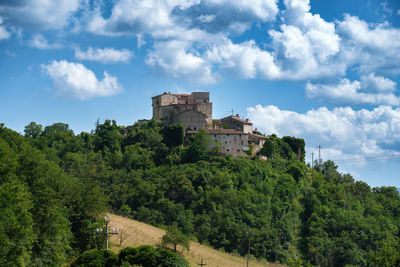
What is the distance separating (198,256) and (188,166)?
29.1 m

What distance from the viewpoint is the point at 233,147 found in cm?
8119

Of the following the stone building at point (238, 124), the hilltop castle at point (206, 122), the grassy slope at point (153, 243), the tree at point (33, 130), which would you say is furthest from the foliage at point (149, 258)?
the tree at point (33, 130)

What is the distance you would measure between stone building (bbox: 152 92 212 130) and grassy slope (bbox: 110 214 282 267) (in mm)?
31333

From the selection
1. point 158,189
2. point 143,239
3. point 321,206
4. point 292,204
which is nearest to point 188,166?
point 158,189

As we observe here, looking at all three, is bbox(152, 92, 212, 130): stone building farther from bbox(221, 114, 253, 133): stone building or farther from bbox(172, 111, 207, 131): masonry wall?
bbox(221, 114, 253, 133): stone building

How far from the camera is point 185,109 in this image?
87.6 metres

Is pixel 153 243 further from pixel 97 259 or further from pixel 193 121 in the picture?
pixel 193 121

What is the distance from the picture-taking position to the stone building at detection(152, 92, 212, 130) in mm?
83500

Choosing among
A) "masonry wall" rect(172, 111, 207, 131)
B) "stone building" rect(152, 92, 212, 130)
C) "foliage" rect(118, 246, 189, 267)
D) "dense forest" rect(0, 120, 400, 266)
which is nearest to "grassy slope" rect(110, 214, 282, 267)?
"dense forest" rect(0, 120, 400, 266)

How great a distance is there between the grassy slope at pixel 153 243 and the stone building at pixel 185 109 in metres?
31.3

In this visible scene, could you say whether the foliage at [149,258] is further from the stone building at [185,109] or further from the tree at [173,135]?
the stone building at [185,109]

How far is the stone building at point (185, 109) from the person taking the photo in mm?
83500

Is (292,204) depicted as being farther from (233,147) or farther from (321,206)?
(233,147)

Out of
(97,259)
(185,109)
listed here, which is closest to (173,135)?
(185,109)
